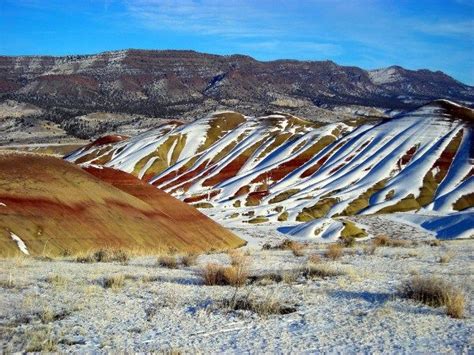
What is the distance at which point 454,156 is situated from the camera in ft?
292

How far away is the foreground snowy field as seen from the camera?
6965 millimetres

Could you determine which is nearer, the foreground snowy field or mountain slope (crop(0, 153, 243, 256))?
the foreground snowy field

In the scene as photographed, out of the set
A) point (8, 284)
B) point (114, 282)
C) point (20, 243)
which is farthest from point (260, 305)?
point (20, 243)

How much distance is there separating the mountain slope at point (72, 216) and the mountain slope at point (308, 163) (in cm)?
3722

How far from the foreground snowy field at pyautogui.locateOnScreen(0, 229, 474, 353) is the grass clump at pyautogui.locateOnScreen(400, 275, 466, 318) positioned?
0.16 meters

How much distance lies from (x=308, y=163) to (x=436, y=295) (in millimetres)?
93743

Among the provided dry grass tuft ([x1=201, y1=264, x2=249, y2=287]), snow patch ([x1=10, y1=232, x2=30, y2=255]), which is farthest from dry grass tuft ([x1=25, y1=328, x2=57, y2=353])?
snow patch ([x1=10, y1=232, x2=30, y2=255])

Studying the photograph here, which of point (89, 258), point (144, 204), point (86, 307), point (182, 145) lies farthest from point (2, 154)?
point (182, 145)

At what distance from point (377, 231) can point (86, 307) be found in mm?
53936

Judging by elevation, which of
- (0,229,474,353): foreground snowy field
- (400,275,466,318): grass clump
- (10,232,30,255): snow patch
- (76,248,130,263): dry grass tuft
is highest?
(400,275,466,318): grass clump

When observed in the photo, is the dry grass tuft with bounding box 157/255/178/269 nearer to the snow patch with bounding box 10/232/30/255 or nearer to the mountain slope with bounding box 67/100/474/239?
the snow patch with bounding box 10/232/30/255

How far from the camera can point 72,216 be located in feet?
95.1

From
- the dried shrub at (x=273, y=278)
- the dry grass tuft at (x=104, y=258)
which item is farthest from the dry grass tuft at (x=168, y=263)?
the dried shrub at (x=273, y=278)

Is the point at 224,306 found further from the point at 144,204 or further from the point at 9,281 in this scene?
the point at 144,204
